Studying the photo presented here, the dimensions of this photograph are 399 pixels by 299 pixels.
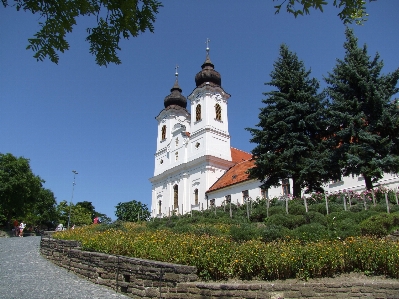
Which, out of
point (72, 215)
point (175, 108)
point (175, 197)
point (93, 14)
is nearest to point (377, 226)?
point (93, 14)

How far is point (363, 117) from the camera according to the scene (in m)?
19.4

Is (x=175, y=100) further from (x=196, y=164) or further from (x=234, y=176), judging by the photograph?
(x=234, y=176)

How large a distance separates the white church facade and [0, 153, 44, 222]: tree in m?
14.7

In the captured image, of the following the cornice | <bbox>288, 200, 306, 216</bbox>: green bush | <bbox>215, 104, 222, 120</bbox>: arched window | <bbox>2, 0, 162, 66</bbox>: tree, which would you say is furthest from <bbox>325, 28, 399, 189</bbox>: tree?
<bbox>215, 104, 222, 120</bbox>: arched window

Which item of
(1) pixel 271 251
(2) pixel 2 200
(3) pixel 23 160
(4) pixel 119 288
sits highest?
(3) pixel 23 160

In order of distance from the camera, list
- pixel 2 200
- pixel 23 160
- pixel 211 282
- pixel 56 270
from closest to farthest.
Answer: pixel 211 282
pixel 56 270
pixel 2 200
pixel 23 160

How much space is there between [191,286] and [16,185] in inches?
1432

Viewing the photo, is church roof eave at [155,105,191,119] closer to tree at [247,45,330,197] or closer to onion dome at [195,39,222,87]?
onion dome at [195,39,222,87]

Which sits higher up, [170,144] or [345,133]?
[170,144]

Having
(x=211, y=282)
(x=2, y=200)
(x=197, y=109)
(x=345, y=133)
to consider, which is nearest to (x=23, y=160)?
(x=2, y=200)

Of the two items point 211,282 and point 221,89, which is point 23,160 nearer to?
point 221,89

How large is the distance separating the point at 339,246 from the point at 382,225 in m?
3.71

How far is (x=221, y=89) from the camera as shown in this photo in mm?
42688

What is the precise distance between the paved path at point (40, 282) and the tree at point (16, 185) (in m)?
26.7
